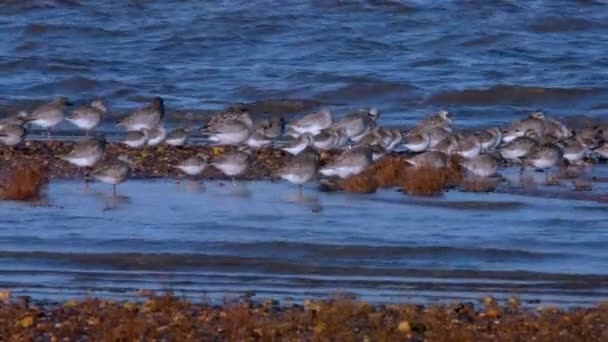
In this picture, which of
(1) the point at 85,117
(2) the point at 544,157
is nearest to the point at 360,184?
(2) the point at 544,157

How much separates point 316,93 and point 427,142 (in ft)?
30.9

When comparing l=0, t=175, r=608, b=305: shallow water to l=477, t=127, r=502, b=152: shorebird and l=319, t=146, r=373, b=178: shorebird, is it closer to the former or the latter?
l=319, t=146, r=373, b=178: shorebird

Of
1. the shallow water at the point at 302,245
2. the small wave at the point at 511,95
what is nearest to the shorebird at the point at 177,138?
the shallow water at the point at 302,245

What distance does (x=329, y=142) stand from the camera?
22250 mm

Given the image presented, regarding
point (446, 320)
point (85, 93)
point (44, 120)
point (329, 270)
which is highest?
point (446, 320)

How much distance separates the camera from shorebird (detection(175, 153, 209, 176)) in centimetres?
1973

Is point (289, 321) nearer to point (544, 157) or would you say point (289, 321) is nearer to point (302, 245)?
point (302, 245)

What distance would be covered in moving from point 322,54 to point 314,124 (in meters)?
14.0

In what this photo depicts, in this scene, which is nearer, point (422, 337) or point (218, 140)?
point (422, 337)

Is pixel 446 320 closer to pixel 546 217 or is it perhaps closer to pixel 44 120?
pixel 546 217

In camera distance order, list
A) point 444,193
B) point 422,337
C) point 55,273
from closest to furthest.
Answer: point 422,337, point 55,273, point 444,193

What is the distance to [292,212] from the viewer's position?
1712cm

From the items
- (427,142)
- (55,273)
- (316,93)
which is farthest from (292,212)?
(316,93)

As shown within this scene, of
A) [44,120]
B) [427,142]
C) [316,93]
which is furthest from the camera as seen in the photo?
[316,93]
